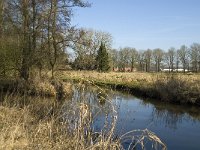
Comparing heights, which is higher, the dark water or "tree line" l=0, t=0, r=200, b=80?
"tree line" l=0, t=0, r=200, b=80

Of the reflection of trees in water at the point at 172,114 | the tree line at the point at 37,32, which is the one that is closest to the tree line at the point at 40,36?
the tree line at the point at 37,32

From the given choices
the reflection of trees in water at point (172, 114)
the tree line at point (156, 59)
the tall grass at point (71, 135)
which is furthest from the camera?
the tree line at point (156, 59)

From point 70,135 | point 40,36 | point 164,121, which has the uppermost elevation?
point 40,36

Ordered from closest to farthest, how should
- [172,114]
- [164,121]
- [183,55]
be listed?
[164,121] < [172,114] < [183,55]

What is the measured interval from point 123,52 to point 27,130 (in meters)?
76.0

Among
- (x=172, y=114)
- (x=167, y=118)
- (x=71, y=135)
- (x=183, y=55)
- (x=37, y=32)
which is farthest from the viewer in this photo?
(x=183, y=55)

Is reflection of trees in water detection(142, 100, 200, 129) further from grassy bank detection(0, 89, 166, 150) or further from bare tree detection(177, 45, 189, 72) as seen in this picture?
bare tree detection(177, 45, 189, 72)

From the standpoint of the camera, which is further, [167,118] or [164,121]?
[167,118]

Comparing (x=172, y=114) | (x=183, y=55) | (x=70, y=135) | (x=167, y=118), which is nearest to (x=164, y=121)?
(x=167, y=118)

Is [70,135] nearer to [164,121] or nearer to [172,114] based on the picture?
[164,121]

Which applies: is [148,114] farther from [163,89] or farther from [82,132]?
[82,132]

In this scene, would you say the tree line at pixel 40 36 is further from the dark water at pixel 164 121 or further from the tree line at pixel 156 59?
the tree line at pixel 156 59

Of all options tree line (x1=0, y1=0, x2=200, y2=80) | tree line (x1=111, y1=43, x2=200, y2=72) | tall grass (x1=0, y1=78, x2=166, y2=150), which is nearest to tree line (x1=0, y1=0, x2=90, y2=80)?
tree line (x1=0, y1=0, x2=200, y2=80)

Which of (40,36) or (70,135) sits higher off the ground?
(40,36)
